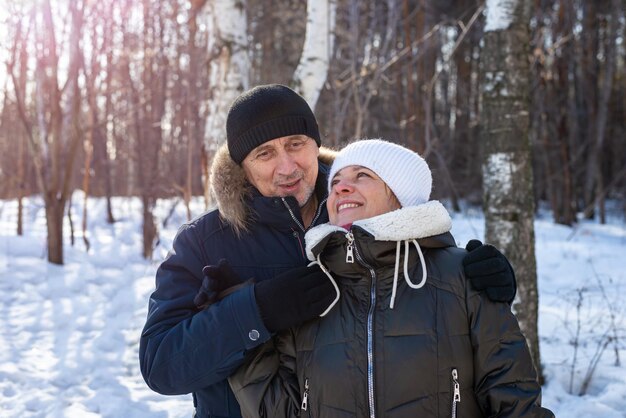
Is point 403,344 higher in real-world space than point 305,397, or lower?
higher

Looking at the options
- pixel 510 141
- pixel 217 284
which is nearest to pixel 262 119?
pixel 217 284

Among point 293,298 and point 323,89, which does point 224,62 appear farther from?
point 323,89

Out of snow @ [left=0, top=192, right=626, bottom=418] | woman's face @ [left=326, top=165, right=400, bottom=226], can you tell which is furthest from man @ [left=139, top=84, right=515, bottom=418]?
snow @ [left=0, top=192, right=626, bottom=418]

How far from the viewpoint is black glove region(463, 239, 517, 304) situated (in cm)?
175

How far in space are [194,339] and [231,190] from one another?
0.62m

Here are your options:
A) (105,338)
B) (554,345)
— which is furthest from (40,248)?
(554,345)

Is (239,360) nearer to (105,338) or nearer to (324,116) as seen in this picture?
(105,338)

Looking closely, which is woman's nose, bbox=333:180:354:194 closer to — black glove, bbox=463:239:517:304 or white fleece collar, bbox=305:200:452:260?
white fleece collar, bbox=305:200:452:260

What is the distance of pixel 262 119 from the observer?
7.66 feet

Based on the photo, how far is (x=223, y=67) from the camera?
208 inches

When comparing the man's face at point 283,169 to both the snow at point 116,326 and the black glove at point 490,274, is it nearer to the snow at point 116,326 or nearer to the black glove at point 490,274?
the black glove at point 490,274

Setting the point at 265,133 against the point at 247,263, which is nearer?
the point at 247,263

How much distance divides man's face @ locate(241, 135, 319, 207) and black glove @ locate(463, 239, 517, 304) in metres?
0.78

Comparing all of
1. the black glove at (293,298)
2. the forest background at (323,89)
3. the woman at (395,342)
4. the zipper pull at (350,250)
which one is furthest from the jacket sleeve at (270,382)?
the forest background at (323,89)
